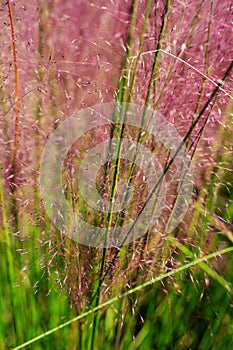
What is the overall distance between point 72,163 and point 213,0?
347 mm

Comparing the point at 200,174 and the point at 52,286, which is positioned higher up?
the point at 200,174

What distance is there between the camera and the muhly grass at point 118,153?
2.33ft

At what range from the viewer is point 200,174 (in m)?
0.84

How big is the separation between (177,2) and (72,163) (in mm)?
311

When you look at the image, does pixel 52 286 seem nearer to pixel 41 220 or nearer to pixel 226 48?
pixel 41 220

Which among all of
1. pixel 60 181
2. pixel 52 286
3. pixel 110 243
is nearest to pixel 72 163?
pixel 60 181

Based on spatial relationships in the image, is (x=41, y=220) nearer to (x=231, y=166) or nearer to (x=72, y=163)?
(x=72, y=163)

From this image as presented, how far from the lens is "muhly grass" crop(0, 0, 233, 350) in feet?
2.33

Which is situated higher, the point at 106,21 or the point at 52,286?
the point at 106,21

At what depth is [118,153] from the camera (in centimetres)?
69

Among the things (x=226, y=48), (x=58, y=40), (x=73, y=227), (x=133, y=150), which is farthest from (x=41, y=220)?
(x=226, y=48)

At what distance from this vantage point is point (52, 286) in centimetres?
88

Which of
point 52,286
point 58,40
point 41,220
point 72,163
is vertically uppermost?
point 58,40

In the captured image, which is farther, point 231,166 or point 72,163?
point 231,166
